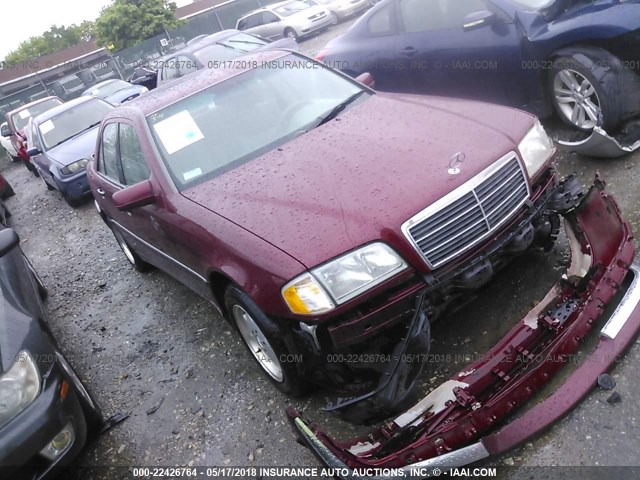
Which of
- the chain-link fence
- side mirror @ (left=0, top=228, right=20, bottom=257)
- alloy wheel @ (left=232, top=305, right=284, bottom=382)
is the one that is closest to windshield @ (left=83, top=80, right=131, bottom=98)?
the chain-link fence

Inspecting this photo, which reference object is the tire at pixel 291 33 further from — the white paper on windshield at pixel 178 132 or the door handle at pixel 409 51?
the white paper on windshield at pixel 178 132

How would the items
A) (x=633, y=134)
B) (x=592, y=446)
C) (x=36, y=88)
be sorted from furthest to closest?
(x=36, y=88), (x=633, y=134), (x=592, y=446)

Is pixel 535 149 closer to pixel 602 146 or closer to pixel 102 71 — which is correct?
pixel 602 146

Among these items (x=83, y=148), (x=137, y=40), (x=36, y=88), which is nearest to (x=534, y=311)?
(x=83, y=148)

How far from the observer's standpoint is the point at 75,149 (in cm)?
822

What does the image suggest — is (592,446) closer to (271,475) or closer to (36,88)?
(271,475)

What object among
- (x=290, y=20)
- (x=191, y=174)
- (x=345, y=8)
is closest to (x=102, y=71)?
(x=290, y=20)

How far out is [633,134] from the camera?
4.05m

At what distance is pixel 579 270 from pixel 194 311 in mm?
2895

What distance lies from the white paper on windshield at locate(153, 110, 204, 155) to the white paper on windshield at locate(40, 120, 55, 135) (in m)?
6.55

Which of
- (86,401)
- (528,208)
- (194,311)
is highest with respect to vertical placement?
(528,208)

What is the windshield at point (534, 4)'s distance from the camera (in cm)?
434

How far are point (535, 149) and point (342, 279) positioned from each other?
54.4 inches

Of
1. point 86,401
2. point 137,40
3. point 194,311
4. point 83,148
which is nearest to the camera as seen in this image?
point 86,401
